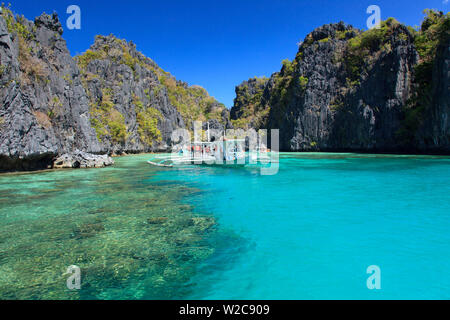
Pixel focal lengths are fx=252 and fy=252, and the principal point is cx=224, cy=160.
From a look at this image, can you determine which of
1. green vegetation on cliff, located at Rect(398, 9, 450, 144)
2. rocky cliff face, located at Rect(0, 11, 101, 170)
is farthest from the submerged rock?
green vegetation on cliff, located at Rect(398, 9, 450, 144)

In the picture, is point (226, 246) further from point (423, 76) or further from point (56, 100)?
point (423, 76)

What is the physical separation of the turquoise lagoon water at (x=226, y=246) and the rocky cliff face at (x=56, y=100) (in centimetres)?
1105

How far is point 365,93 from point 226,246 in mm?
54496

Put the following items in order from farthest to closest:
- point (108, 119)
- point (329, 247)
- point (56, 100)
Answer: point (108, 119) < point (56, 100) < point (329, 247)

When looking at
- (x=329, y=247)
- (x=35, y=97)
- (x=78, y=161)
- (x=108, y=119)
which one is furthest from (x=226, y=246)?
(x=108, y=119)

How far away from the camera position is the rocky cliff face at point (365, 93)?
1402 inches

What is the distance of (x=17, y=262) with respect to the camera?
4.63 meters

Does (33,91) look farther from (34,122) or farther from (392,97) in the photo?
(392,97)

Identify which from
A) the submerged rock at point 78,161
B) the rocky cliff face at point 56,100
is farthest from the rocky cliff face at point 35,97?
the submerged rock at point 78,161

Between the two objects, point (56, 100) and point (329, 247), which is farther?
point (56, 100)

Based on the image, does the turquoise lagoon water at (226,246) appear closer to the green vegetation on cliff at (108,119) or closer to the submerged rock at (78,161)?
the submerged rock at (78,161)

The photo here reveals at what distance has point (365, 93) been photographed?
4994 cm

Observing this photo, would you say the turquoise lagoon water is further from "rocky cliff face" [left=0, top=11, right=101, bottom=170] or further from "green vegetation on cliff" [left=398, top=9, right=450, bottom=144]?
"green vegetation on cliff" [left=398, top=9, right=450, bottom=144]
